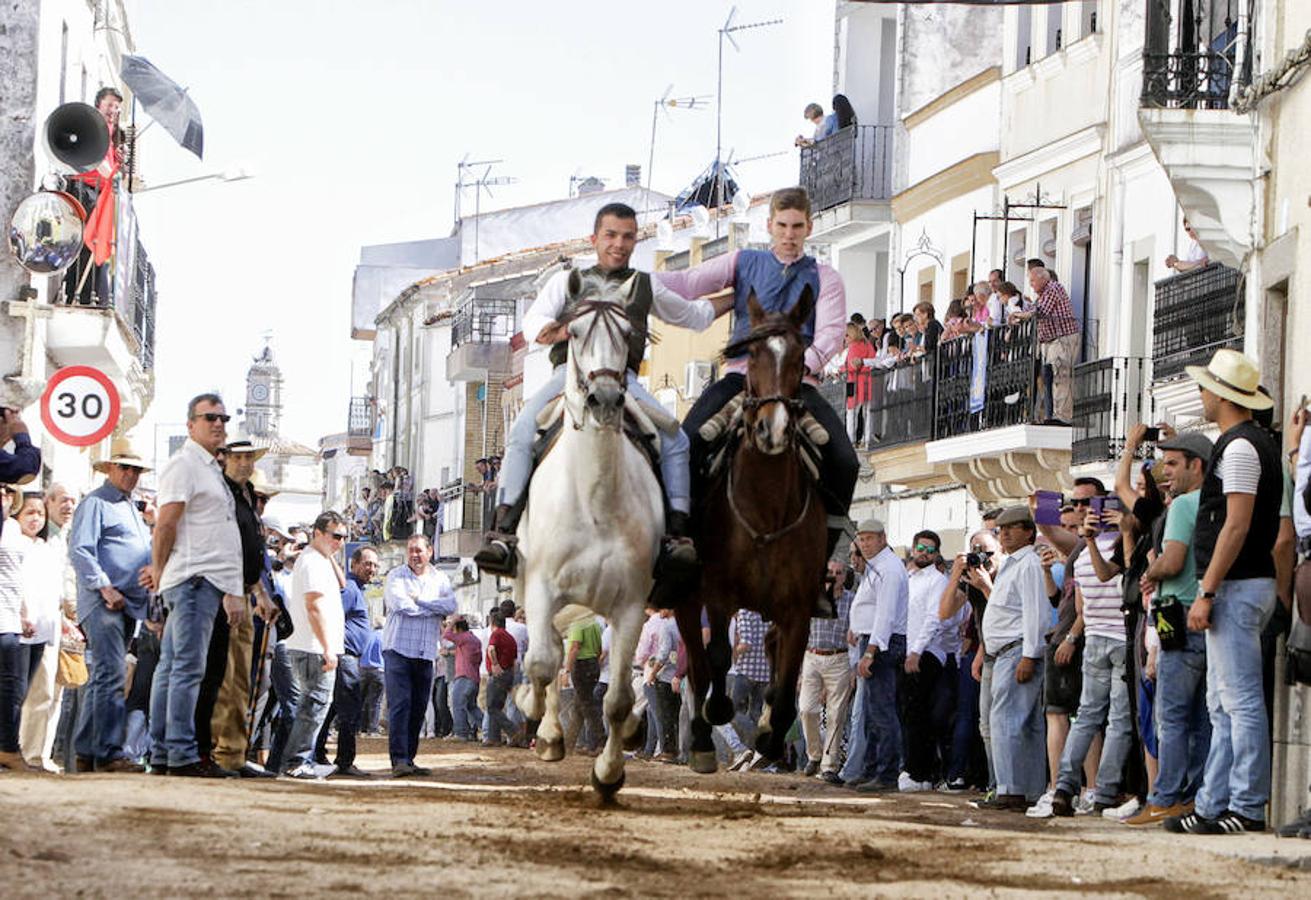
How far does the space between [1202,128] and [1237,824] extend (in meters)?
7.50

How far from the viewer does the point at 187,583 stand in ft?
52.6

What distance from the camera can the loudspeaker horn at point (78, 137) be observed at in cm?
3028

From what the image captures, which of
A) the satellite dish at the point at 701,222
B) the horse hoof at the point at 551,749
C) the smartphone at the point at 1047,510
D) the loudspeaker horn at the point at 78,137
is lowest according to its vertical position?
the horse hoof at the point at 551,749

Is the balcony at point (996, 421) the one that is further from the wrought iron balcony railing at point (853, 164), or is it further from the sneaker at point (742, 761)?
the wrought iron balcony railing at point (853, 164)

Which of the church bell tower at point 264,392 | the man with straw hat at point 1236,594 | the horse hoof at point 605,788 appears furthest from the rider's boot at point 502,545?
the church bell tower at point 264,392

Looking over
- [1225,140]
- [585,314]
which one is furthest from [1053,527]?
[585,314]

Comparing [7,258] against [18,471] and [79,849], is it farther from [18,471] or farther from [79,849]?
[79,849]

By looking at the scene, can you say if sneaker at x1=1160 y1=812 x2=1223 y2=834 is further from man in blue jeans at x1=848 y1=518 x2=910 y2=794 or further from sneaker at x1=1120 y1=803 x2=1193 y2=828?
man in blue jeans at x1=848 y1=518 x2=910 y2=794

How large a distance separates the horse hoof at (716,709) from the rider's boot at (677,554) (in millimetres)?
1394

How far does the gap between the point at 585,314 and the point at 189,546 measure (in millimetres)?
4309

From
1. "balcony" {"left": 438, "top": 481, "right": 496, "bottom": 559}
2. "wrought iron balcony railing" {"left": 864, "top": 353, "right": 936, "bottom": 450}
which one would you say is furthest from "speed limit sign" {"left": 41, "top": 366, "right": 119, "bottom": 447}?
"balcony" {"left": 438, "top": 481, "right": 496, "bottom": 559}

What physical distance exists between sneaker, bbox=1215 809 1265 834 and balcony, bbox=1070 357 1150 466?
14.7 m

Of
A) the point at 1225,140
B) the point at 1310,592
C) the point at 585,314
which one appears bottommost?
the point at 1310,592

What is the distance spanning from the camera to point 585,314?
12695 mm
